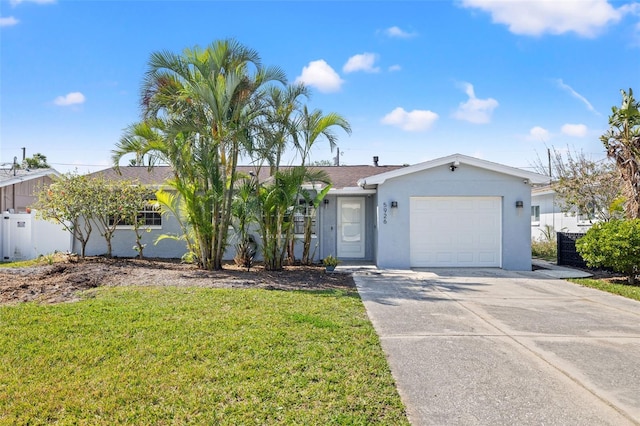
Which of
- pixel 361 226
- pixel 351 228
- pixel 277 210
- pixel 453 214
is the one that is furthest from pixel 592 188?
pixel 277 210

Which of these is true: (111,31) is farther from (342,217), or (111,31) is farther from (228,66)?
(342,217)

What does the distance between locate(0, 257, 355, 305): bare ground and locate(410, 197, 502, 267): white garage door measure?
317 centimetres

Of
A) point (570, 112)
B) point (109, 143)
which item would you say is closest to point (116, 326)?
point (109, 143)

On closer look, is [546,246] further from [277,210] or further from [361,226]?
[277,210]

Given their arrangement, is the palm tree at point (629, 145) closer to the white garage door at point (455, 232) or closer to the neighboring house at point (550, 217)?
the white garage door at point (455, 232)

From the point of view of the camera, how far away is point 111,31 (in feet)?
36.2

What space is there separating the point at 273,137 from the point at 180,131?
7.50 feet

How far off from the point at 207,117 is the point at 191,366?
7.50 meters

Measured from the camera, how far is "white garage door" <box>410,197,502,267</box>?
12.3m

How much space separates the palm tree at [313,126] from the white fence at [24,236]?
9416 mm

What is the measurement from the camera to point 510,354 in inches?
183

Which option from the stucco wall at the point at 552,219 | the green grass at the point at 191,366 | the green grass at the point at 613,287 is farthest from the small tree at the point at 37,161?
the green grass at the point at 613,287

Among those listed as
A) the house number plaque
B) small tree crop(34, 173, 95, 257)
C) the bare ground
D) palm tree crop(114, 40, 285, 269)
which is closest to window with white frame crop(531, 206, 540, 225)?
the house number plaque

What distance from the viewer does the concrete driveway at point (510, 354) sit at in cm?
333
